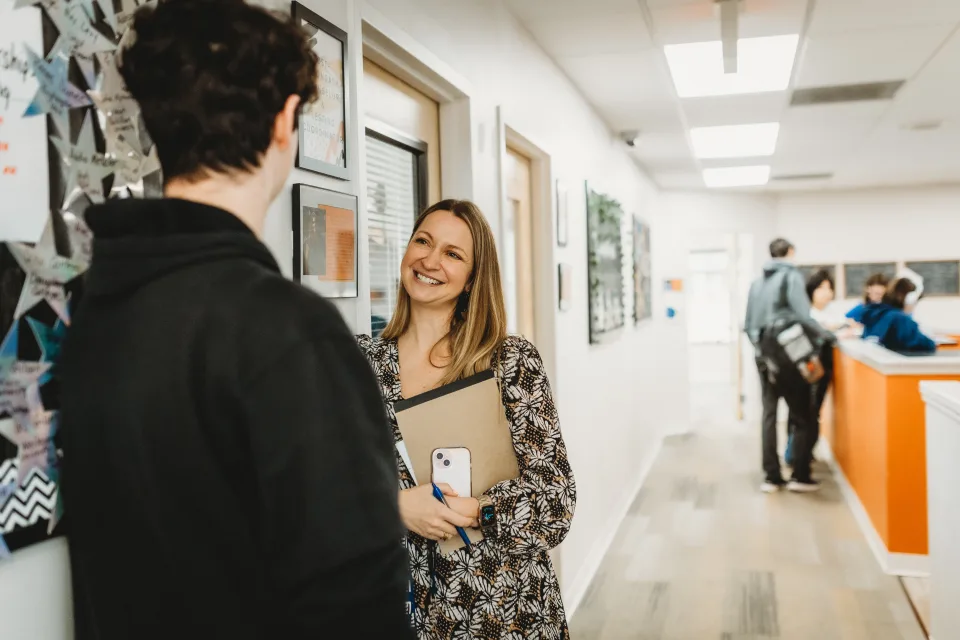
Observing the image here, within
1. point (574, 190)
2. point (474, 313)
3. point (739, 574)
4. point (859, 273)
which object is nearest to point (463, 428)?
point (474, 313)

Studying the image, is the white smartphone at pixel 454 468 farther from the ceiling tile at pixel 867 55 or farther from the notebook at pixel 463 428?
the ceiling tile at pixel 867 55

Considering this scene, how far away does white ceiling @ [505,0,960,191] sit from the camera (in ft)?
9.62

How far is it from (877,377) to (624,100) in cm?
192

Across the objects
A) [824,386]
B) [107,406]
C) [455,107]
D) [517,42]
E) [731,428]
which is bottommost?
[731,428]

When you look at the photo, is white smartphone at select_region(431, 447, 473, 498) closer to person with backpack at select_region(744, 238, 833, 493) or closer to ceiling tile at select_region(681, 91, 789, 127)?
ceiling tile at select_region(681, 91, 789, 127)

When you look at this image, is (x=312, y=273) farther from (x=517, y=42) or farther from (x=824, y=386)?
(x=824, y=386)

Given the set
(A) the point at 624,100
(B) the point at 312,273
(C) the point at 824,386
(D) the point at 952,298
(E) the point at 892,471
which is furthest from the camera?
(D) the point at 952,298

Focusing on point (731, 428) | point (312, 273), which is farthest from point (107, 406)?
point (731, 428)

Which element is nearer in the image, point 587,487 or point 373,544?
point 373,544

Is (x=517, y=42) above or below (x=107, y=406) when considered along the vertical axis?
above

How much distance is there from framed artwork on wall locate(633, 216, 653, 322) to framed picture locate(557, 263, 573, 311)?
2401mm

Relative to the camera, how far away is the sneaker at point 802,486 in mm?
5328

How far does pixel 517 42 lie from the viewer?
3.01 m

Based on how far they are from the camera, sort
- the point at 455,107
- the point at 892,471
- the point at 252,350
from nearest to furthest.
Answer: the point at 252,350
the point at 455,107
the point at 892,471
